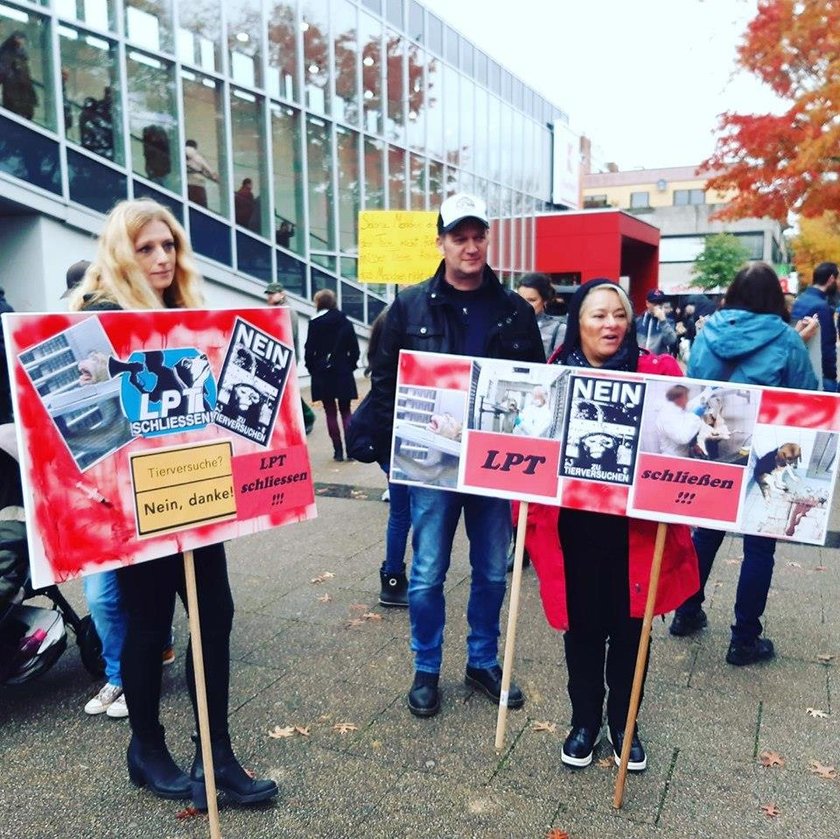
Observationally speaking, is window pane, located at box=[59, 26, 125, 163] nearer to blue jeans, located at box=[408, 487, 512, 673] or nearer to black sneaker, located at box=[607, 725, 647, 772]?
blue jeans, located at box=[408, 487, 512, 673]

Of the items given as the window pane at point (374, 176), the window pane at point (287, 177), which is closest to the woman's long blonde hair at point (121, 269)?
the window pane at point (287, 177)

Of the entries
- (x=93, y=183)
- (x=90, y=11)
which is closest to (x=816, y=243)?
(x=90, y=11)

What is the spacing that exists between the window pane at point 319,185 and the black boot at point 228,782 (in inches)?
516

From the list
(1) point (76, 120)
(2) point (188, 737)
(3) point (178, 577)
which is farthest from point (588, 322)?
(1) point (76, 120)

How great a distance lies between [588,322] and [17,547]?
2.42m

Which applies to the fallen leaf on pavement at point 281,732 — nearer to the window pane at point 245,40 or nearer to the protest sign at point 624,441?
the protest sign at point 624,441

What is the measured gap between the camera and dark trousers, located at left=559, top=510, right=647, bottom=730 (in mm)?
2945

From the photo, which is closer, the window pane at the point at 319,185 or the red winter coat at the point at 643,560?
the red winter coat at the point at 643,560

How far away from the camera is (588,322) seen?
2951 millimetres

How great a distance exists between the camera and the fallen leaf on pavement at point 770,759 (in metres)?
3.05

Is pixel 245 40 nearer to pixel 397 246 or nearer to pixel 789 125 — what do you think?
pixel 397 246

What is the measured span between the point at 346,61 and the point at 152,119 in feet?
17.8

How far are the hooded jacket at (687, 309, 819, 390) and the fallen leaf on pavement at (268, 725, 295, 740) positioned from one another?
8.28 ft

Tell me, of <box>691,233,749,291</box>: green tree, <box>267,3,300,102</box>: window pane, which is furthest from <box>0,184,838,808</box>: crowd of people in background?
<box>691,233,749,291</box>: green tree
